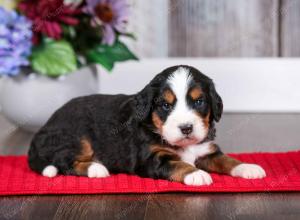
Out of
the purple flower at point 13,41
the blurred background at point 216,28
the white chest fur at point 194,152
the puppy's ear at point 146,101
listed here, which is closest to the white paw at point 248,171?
the white chest fur at point 194,152

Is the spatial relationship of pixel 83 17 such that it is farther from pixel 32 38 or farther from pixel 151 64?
pixel 151 64

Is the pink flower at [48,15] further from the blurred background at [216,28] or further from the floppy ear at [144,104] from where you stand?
the blurred background at [216,28]

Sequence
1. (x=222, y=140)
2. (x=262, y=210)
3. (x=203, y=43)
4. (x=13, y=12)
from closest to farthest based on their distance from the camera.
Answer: (x=262, y=210) → (x=13, y=12) → (x=222, y=140) → (x=203, y=43)

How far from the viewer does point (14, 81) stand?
12.2 ft

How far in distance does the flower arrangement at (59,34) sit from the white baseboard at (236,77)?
1.15 m

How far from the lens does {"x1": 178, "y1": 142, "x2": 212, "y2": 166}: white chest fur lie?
2801 mm

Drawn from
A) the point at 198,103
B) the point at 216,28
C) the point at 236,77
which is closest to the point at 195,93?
the point at 198,103

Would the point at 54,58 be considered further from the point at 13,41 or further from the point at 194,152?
the point at 194,152

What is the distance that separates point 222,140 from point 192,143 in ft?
3.30

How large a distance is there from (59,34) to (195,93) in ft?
3.65

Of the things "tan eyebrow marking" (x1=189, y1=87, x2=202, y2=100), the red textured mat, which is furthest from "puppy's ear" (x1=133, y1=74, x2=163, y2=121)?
the red textured mat

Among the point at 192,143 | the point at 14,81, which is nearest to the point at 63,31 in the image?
the point at 14,81

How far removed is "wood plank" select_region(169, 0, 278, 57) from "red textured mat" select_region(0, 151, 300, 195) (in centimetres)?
240

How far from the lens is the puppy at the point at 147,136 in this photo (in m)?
2.66
